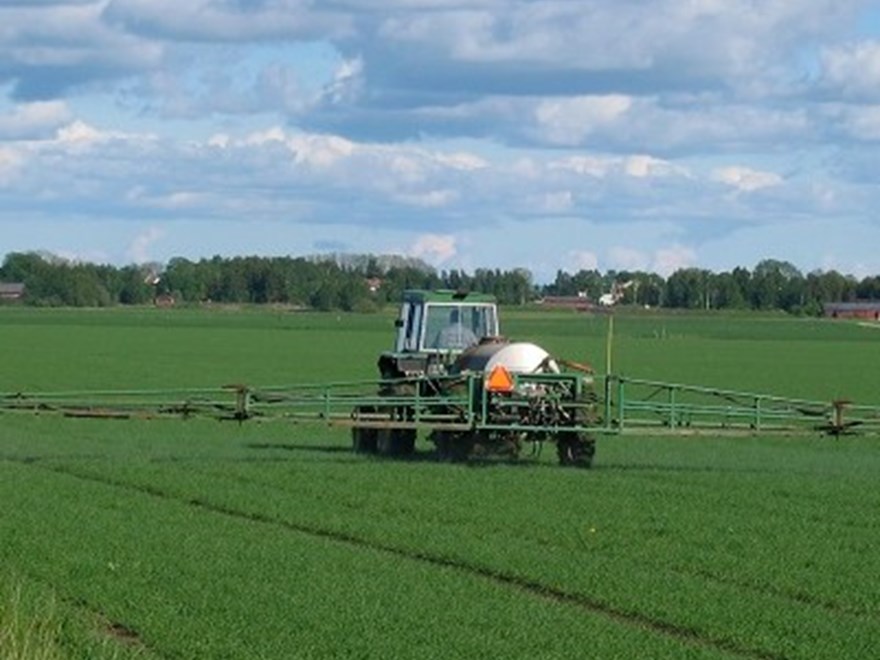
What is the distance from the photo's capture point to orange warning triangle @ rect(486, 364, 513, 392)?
94.7 ft

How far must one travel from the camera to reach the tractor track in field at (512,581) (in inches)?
588

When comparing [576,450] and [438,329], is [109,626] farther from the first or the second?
[438,329]

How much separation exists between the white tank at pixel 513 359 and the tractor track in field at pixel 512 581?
234 inches

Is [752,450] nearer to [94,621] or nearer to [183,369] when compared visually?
[94,621]

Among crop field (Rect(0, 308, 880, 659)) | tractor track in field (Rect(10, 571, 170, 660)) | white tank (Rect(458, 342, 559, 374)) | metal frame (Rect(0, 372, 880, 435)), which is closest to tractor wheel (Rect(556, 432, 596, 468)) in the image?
crop field (Rect(0, 308, 880, 659))

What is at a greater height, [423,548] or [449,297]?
[449,297]

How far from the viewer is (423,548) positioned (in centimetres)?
1980

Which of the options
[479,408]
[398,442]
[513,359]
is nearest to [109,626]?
[479,408]

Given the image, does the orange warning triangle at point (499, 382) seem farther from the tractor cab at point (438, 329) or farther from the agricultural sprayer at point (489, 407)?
the tractor cab at point (438, 329)

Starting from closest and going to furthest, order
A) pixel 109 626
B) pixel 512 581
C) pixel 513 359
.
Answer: pixel 109 626
pixel 512 581
pixel 513 359

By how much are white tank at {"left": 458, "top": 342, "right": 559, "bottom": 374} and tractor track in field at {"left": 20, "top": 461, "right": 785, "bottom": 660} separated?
594 cm

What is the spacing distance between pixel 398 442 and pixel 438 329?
200 centimetres

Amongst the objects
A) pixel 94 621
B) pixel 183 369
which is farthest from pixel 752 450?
pixel 183 369

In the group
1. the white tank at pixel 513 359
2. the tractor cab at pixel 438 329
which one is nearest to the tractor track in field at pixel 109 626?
the white tank at pixel 513 359
